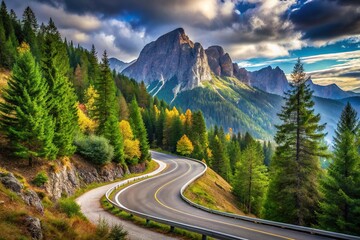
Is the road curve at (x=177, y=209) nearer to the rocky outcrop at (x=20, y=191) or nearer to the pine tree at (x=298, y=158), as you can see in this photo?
the pine tree at (x=298, y=158)

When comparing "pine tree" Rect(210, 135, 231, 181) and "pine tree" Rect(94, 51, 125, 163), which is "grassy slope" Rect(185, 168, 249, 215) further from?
"pine tree" Rect(210, 135, 231, 181)

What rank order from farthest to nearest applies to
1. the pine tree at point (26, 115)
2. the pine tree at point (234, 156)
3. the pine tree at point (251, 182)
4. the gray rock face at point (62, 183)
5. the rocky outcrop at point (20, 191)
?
the pine tree at point (234, 156) → the pine tree at point (251, 182) → the gray rock face at point (62, 183) → the pine tree at point (26, 115) → the rocky outcrop at point (20, 191)

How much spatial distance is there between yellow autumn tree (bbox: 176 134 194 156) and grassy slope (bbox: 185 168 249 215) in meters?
25.3

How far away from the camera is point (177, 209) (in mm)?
24891

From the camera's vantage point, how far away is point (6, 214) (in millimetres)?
10234

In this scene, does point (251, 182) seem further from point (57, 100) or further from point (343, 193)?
point (57, 100)

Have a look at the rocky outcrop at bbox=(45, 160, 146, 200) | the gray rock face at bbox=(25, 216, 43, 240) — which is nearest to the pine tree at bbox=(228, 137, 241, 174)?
the rocky outcrop at bbox=(45, 160, 146, 200)

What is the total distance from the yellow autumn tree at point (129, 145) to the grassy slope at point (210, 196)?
1451 centimetres

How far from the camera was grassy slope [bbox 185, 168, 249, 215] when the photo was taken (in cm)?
3617

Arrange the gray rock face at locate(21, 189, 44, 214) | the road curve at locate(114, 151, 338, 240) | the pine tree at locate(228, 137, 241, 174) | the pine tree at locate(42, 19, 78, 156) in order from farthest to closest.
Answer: the pine tree at locate(228, 137, 241, 174)
the pine tree at locate(42, 19, 78, 156)
the road curve at locate(114, 151, 338, 240)
the gray rock face at locate(21, 189, 44, 214)

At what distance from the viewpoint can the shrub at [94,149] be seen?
39.1m

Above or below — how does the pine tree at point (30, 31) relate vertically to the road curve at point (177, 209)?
above

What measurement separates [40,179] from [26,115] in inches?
249

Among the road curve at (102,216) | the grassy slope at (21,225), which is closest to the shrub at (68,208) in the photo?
the road curve at (102,216)
